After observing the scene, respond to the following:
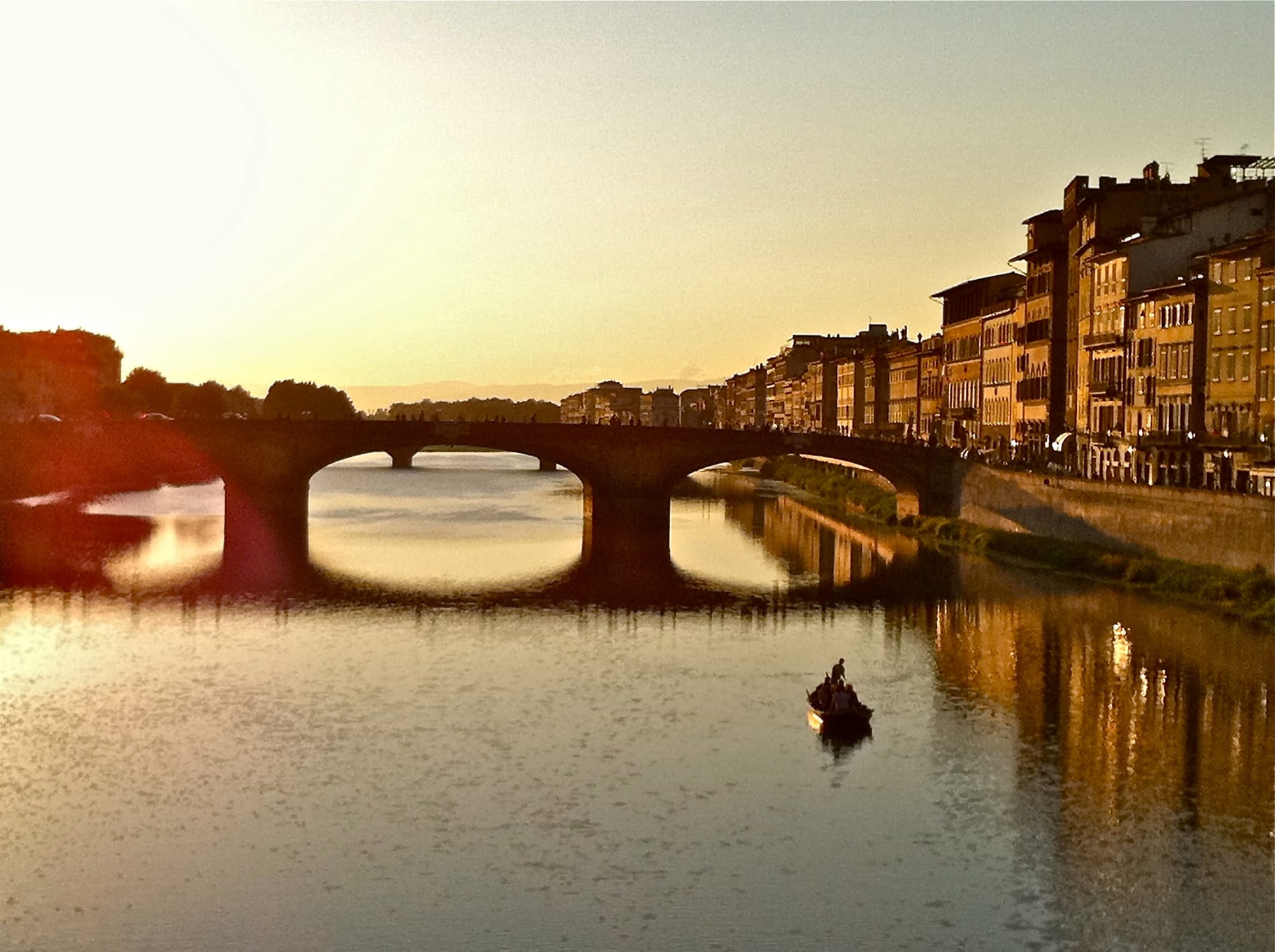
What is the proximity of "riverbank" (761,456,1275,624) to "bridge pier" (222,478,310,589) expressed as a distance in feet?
83.6

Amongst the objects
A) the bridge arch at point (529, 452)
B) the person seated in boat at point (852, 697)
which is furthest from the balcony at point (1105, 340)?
the person seated in boat at point (852, 697)

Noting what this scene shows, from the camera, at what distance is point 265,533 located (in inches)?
2950

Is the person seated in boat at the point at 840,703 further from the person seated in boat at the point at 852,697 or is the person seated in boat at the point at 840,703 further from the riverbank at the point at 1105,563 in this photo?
the riverbank at the point at 1105,563

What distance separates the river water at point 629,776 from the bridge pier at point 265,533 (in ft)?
25.5

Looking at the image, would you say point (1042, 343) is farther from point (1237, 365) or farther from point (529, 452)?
point (529, 452)

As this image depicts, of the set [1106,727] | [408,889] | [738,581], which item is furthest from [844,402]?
[408,889]

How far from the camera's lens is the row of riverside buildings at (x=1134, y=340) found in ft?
172

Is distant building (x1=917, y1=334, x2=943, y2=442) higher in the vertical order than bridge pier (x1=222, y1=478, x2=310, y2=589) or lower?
higher

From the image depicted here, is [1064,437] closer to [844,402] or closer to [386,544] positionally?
[386,544]

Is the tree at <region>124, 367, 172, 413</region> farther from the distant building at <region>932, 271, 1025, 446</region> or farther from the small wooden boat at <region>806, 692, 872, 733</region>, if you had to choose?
the small wooden boat at <region>806, 692, 872, 733</region>

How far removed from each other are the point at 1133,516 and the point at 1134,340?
1237 centimetres

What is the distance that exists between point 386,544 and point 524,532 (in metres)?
9.01

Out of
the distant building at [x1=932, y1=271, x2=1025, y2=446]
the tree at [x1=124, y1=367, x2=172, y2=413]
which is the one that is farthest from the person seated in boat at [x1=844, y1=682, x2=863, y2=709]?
the tree at [x1=124, y1=367, x2=172, y2=413]

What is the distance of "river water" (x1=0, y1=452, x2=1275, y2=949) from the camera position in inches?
879
